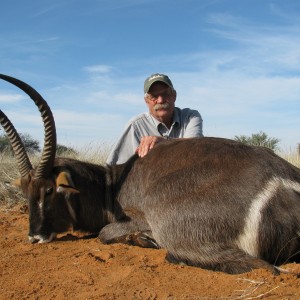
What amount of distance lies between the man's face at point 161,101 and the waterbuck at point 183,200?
144 centimetres

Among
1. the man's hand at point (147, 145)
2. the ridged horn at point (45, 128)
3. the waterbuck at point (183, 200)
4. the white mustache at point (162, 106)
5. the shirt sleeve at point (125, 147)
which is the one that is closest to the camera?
the waterbuck at point (183, 200)

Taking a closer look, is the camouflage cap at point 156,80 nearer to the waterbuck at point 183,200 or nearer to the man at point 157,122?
the man at point 157,122

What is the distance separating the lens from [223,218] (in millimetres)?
3779

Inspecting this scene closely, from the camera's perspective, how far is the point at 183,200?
4102mm

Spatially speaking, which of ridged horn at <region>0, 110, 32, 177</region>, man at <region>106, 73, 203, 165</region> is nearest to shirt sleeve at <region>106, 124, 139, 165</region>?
man at <region>106, 73, 203, 165</region>

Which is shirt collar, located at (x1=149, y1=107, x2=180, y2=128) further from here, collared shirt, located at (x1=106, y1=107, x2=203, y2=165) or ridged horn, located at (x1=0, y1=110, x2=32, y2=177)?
ridged horn, located at (x1=0, y1=110, x2=32, y2=177)

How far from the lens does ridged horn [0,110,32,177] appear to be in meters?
5.40

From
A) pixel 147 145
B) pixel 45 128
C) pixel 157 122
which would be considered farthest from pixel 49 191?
pixel 157 122

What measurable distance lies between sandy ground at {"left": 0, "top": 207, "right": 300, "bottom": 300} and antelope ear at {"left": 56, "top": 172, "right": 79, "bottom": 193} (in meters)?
0.68

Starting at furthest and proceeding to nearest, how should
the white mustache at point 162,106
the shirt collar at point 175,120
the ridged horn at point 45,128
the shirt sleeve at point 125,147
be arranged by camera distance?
1. the shirt collar at point 175,120
2. the white mustache at point 162,106
3. the shirt sleeve at point 125,147
4. the ridged horn at point 45,128

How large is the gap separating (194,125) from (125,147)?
1.13 metres

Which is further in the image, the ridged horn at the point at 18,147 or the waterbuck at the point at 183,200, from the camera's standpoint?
the ridged horn at the point at 18,147

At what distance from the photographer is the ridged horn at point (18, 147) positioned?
5402 millimetres

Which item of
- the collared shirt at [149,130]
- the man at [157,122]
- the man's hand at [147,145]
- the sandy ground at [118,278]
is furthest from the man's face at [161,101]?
the sandy ground at [118,278]
